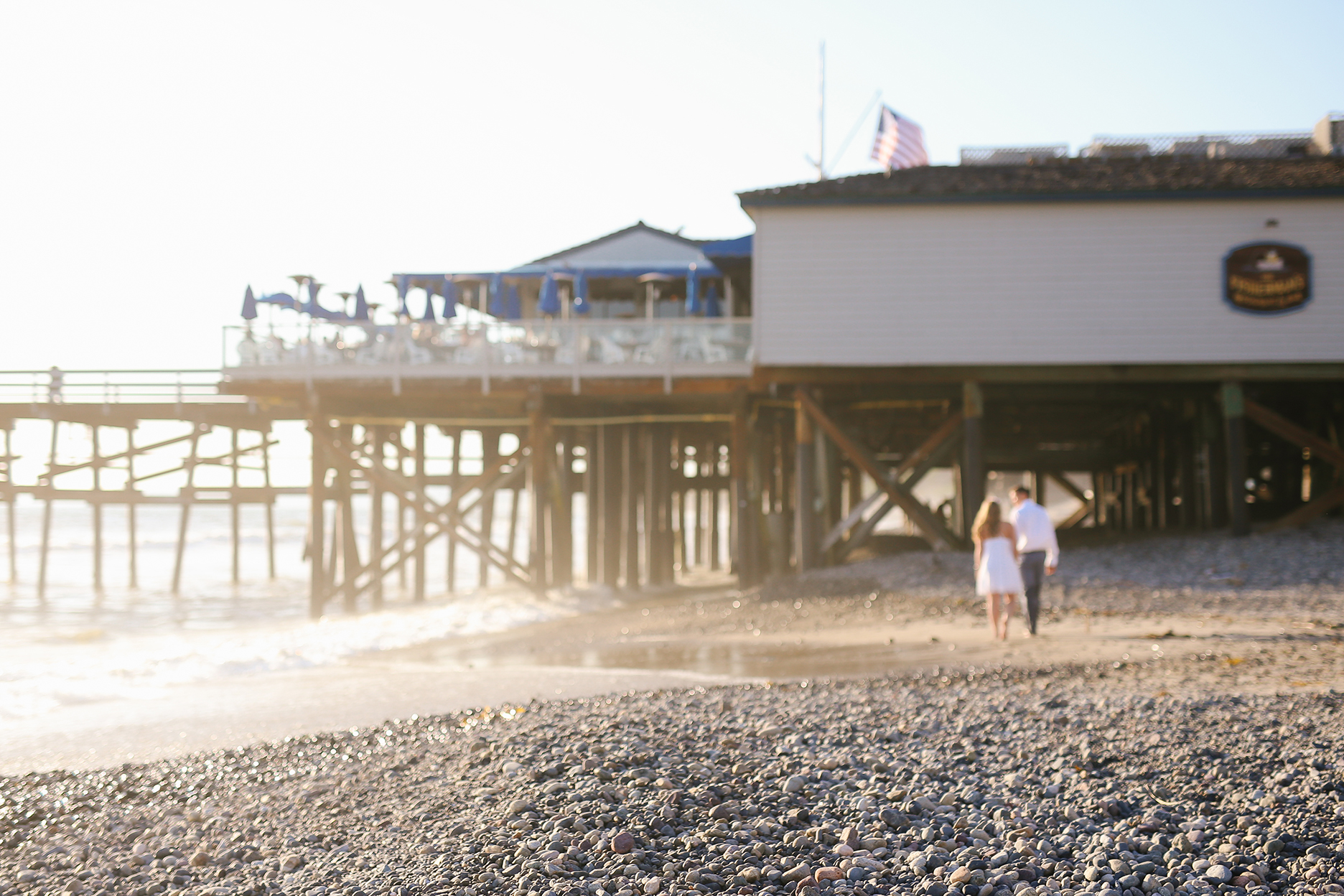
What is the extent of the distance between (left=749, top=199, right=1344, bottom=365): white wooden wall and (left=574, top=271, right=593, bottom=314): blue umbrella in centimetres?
353

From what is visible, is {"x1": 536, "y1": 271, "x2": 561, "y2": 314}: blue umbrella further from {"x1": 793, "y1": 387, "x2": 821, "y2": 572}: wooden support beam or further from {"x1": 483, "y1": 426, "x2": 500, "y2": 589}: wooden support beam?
{"x1": 483, "y1": 426, "x2": 500, "y2": 589}: wooden support beam

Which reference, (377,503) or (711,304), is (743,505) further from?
(377,503)

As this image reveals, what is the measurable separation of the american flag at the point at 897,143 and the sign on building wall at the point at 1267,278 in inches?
209

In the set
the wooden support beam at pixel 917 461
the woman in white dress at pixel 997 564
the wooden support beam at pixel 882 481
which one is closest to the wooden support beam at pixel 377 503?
the wooden support beam at pixel 882 481

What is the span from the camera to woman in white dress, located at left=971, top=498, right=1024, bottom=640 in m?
10.4

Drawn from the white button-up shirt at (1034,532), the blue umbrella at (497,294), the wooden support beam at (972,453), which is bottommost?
the white button-up shirt at (1034,532)

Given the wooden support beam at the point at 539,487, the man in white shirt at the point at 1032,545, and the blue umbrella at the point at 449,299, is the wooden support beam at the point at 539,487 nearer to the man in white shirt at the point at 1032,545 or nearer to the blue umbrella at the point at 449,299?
the blue umbrella at the point at 449,299

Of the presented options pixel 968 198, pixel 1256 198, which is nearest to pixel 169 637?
pixel 968 198

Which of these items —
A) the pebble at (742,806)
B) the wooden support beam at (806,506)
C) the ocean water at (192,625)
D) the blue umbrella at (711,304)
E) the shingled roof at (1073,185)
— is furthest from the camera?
the blue umbrella at (711,304)

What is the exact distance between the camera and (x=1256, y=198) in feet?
54.6

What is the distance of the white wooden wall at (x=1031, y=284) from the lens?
55.0ft

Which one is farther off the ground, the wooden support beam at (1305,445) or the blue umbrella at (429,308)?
the blue umbrella at (429,308)

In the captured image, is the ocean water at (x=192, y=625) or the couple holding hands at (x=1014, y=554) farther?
the ocean water at (x=192, y=625)

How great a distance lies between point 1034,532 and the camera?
10430 mm
